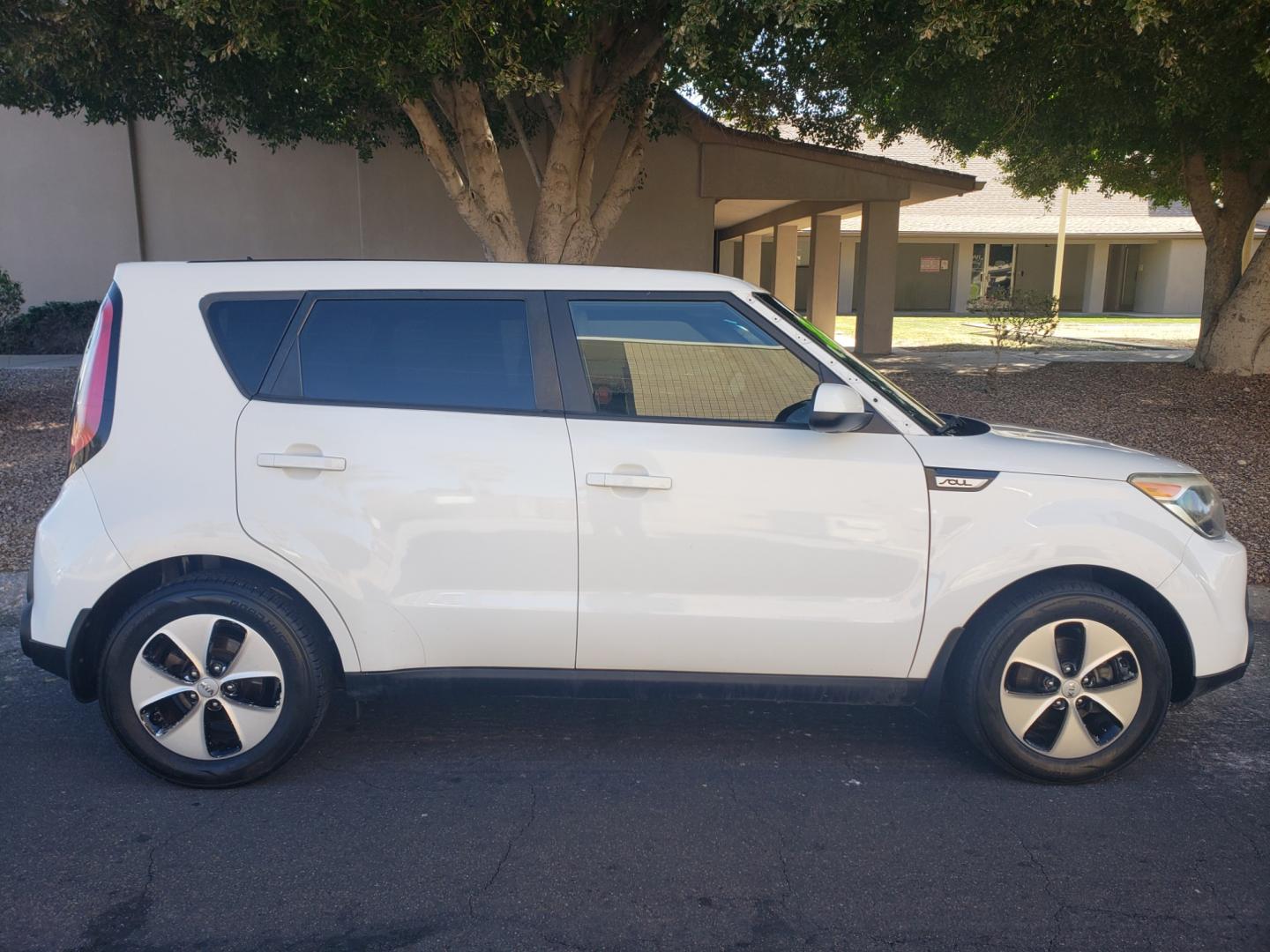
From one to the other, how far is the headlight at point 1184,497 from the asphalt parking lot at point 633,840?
3.25ft

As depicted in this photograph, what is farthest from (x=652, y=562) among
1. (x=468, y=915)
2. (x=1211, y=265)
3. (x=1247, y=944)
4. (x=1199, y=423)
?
(x=1211, y=265)

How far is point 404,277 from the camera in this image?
3887 mm

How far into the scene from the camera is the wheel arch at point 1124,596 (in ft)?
12.4

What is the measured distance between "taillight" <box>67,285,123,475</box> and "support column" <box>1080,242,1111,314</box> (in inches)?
1398

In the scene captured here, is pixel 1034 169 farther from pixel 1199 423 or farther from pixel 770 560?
pixel 770 560

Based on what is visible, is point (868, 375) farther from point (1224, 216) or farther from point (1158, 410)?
point (1224, 216)

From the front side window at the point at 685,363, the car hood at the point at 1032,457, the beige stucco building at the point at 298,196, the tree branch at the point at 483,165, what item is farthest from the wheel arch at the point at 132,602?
the beige stucco building at the point at 298,196

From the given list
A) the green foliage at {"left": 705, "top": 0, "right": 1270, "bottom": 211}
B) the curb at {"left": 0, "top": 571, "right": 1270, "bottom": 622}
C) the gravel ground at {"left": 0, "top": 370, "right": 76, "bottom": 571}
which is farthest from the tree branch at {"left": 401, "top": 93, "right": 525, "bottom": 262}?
the curb at {"left": 0, "top": 571, "right": 1270, "bottom": 622}

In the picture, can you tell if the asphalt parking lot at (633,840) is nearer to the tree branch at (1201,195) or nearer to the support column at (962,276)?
the tree branch at (1201,195)

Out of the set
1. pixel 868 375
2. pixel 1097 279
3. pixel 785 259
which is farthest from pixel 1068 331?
pixel 868 375

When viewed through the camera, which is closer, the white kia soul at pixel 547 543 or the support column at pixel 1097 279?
the white kia soul at pixel 547 543

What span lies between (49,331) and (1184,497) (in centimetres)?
1748

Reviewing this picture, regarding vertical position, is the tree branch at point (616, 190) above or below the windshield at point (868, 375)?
above

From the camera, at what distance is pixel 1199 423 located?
35.1 ft
